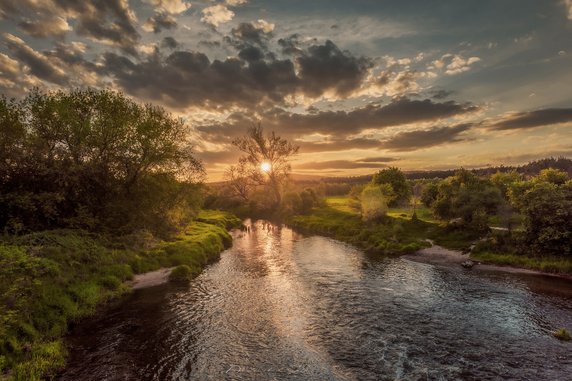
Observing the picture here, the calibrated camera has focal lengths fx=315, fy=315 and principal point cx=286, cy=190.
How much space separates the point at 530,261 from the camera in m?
41.3

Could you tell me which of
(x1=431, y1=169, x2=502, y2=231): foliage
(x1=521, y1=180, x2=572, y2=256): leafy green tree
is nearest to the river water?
(x1=521, y1=180, x2=572, y2=256): leafy green tree

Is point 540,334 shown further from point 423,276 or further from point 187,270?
point 187,270

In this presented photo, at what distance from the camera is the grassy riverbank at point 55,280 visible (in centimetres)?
1883

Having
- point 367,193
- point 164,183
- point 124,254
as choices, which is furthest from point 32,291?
point 367,193

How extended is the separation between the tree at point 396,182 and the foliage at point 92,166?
62.3 metres

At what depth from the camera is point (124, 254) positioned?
38.8 meters

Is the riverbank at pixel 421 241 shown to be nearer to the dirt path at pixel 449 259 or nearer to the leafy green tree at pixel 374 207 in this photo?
the dirt path at pixel 449 259

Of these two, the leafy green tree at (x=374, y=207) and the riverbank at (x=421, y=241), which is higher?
the leafy green tree at (x=374, y=207)

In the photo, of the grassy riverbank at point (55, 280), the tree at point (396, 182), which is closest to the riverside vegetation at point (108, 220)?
the grassy riverbank at point (55, 280)

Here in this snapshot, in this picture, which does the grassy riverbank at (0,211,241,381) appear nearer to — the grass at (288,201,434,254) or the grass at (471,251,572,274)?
the grass at (288,201,434,254)

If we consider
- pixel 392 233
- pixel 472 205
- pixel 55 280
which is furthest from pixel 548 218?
pixel 55 280

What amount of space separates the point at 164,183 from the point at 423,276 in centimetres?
4043

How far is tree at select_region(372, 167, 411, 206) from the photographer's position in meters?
96.2

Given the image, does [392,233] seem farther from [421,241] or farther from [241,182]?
[241,182]
